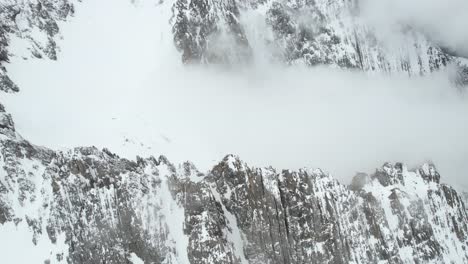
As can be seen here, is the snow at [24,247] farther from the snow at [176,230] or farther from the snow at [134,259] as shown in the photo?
the snow at [176,230]

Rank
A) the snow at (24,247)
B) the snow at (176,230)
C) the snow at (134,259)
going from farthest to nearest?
the snow at (176,230)
the snow at (134,259)
the snow at (24,247)

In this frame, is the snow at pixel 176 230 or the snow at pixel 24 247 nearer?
the snow at pixel 24 247

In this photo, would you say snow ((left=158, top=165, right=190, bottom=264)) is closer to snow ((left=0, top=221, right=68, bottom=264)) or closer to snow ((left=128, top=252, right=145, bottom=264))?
snow ((left=128, top=252, right=145, bottom=264))

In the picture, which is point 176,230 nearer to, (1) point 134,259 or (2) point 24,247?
(1) point 134,259

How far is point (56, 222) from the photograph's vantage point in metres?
174

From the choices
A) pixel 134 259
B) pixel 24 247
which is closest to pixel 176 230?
pixel 134 259

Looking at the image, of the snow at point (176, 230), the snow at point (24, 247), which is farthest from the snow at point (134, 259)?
the snow at point (24, 247)

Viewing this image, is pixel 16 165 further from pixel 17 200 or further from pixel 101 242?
pixel 101 242

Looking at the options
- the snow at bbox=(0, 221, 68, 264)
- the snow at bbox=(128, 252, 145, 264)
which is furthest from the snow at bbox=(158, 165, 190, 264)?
the snow at bbox=(0, 221, 68, 264)

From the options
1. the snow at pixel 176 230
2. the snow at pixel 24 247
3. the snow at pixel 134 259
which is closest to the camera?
the snow at pixel 24 247

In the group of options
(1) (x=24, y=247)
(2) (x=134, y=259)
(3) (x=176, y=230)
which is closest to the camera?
(1) (x=24, y=247)

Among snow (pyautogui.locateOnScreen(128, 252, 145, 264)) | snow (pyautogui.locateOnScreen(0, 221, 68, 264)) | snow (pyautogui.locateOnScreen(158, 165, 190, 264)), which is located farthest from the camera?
snow (pyautogui.locateOnScreen(158, 165, 190, 264))

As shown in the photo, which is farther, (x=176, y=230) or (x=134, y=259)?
(x=176, y=230)

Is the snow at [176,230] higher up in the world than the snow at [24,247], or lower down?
higher up
